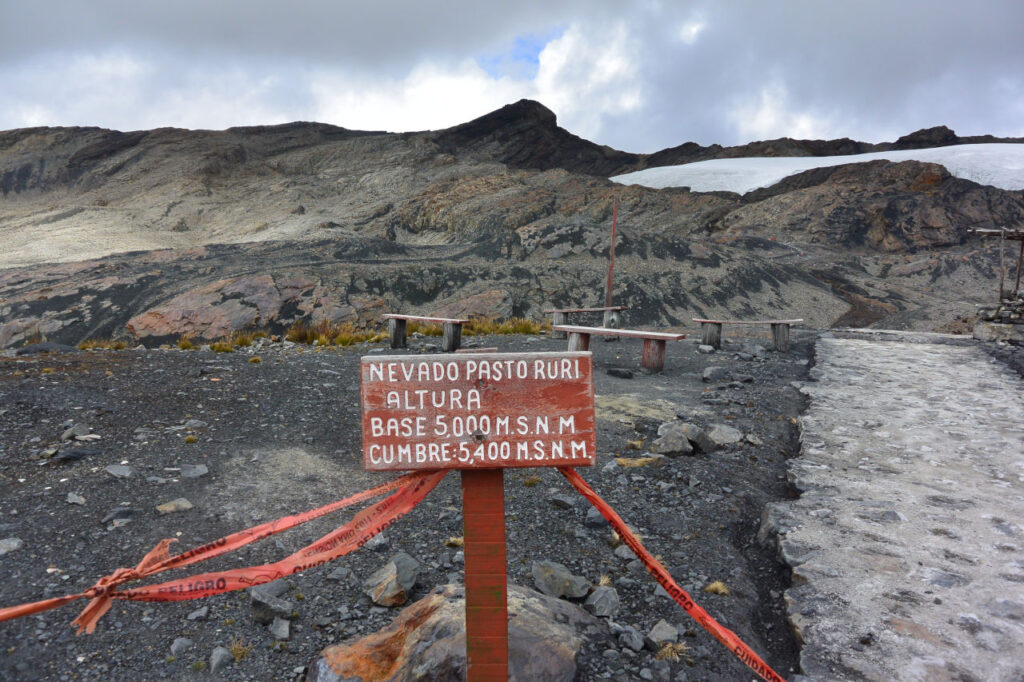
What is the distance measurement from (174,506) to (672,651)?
10.2ft

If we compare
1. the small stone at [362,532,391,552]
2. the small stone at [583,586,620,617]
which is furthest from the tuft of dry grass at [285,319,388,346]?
the small stone at [583,586,620,617]

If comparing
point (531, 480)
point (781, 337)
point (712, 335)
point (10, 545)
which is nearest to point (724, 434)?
point (531, 480)

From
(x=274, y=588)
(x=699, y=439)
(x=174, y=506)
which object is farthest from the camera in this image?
(x=699, y=439)

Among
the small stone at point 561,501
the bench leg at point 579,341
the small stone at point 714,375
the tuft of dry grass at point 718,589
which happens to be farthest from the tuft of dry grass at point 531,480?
the bench leg at point 579,341

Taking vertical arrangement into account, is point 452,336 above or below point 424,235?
below

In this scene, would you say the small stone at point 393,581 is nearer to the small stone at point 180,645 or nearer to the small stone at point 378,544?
the small stone at point 378,544

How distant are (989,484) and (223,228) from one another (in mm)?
30804

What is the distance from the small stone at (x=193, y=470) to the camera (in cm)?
455

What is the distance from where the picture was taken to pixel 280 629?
9.77 ft

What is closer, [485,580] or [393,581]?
[485,580]

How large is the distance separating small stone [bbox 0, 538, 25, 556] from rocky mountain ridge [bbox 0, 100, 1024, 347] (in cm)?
1100

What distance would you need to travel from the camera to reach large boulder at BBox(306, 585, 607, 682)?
2562mm

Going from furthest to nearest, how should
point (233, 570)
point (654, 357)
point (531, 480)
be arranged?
point (654, 357), point (531, 480), point (233, 570)

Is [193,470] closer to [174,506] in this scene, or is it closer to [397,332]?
[174,506]
